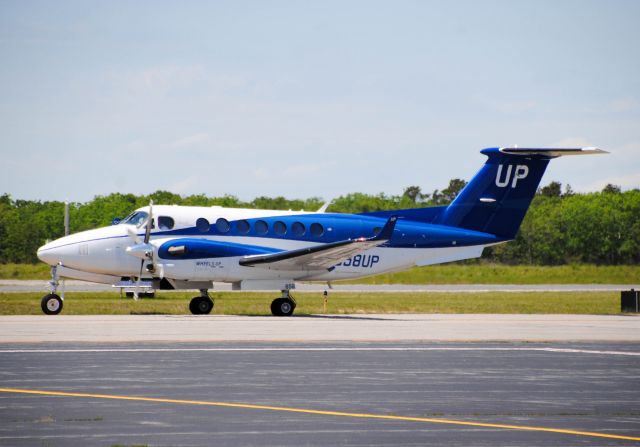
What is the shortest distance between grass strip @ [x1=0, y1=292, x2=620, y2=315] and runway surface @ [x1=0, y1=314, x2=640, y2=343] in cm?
422

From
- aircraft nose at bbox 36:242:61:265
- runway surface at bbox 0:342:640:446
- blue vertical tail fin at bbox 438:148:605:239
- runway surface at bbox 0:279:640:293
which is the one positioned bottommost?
runway surface at bbox 0:279:640:293

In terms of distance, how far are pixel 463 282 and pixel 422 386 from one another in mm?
54757

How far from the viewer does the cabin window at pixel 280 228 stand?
34.9m

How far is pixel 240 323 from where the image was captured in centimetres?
2898

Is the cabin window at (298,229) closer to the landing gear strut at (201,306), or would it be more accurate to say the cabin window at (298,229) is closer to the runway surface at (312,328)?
the runway surface at (312,328)

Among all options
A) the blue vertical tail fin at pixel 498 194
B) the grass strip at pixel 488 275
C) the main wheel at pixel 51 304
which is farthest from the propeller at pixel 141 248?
the grass strip at pixel 488 275

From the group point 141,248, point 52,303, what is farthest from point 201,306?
point 52,303

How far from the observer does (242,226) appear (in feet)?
113

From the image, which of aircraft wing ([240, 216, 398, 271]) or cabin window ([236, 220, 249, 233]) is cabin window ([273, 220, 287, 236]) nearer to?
cabin window ([236, 220, 249, 233])

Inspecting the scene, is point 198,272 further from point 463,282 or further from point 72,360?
point 463,282

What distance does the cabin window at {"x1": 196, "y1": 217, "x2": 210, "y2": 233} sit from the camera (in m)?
33.8

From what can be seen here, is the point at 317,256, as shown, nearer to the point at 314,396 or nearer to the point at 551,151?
the point at 551,151

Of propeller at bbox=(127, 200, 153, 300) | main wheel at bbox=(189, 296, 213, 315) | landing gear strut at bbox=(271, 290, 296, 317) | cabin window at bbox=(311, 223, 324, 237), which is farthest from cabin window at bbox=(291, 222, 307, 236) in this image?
propeller at bbox=(127, 200, 153, 300)

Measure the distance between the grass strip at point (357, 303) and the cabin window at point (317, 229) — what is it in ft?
9.83
